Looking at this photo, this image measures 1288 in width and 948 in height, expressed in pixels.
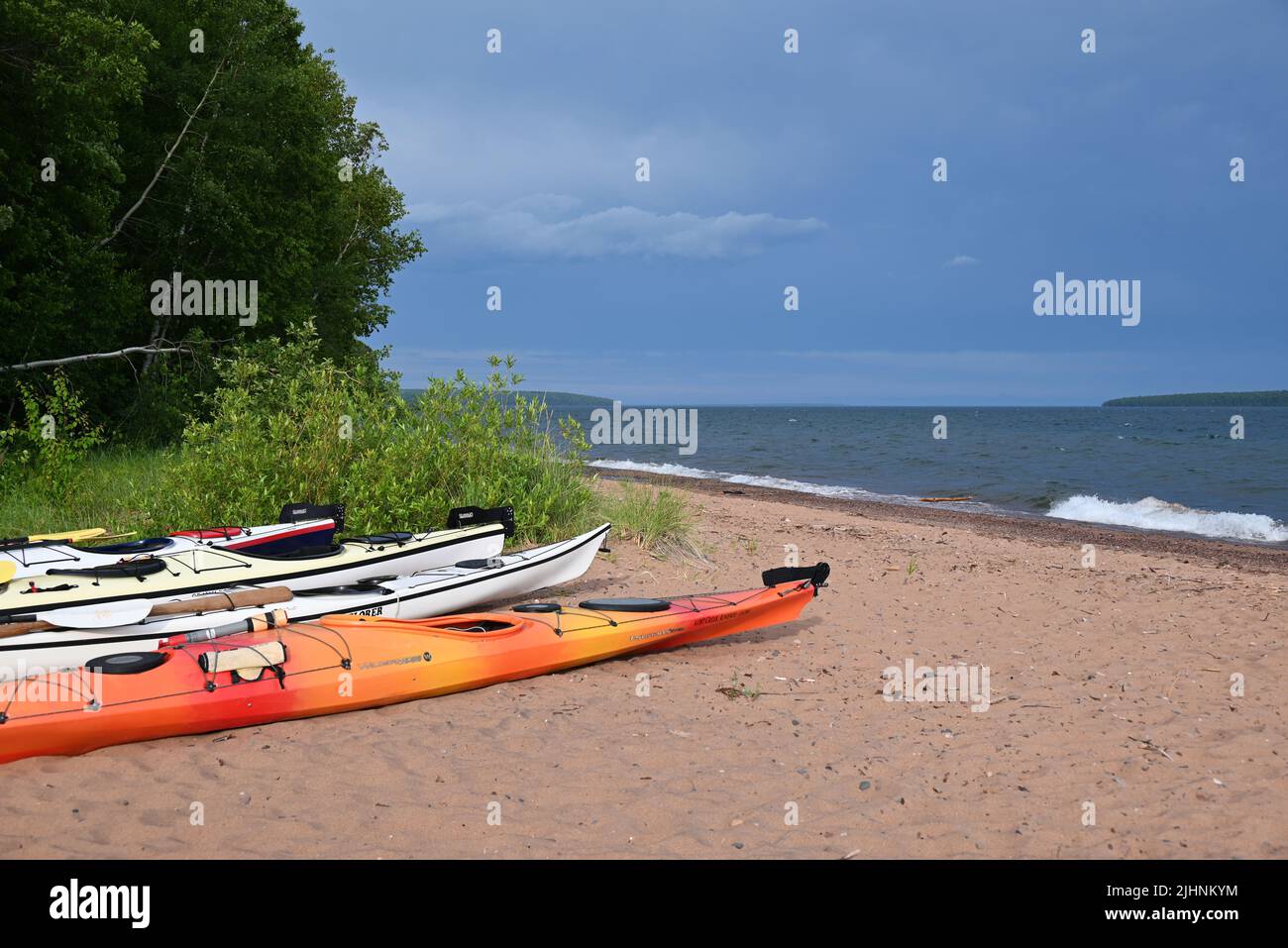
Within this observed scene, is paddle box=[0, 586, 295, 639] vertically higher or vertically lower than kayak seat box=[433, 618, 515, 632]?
higher

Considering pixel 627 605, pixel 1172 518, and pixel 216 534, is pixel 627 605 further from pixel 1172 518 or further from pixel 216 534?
pixel 1172 518

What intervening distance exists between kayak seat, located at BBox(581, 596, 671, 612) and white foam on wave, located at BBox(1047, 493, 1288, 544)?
14.5 metres

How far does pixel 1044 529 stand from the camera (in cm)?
1650

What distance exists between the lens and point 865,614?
807 centimetres

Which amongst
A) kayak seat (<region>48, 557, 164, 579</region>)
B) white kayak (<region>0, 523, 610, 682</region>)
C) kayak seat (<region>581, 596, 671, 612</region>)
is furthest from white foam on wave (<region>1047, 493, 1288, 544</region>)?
kayak seat (<region>48, 557, 164, 579</region>)

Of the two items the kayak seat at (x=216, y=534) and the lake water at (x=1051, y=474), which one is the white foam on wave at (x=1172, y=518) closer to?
the lake water at (x=1051, y=474)

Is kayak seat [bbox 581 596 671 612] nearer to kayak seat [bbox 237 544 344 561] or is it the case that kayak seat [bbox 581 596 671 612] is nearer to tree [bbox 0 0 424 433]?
kayak seat [bbox 237 544 344 561]

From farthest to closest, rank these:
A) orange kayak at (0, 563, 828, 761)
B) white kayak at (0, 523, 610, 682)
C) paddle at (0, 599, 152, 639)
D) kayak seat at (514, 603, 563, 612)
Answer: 1. kayak seat at (514, 603, 563, 612)
2. paddle at (0, 599, 152, 639)
3. white kayak at (0, 523, 610, 682)
4. orange kayak at (0, 563, 828, 761)

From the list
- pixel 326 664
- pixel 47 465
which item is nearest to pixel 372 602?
pixel 326 664

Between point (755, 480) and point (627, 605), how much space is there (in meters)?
19.8

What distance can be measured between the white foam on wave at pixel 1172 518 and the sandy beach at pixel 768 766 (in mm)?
11080

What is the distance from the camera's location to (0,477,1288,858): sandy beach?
151 inches

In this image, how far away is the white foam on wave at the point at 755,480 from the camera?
22.6 m

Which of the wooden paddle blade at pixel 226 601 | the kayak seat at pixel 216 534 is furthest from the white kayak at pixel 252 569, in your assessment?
the kayak seat at pixel 216 534
